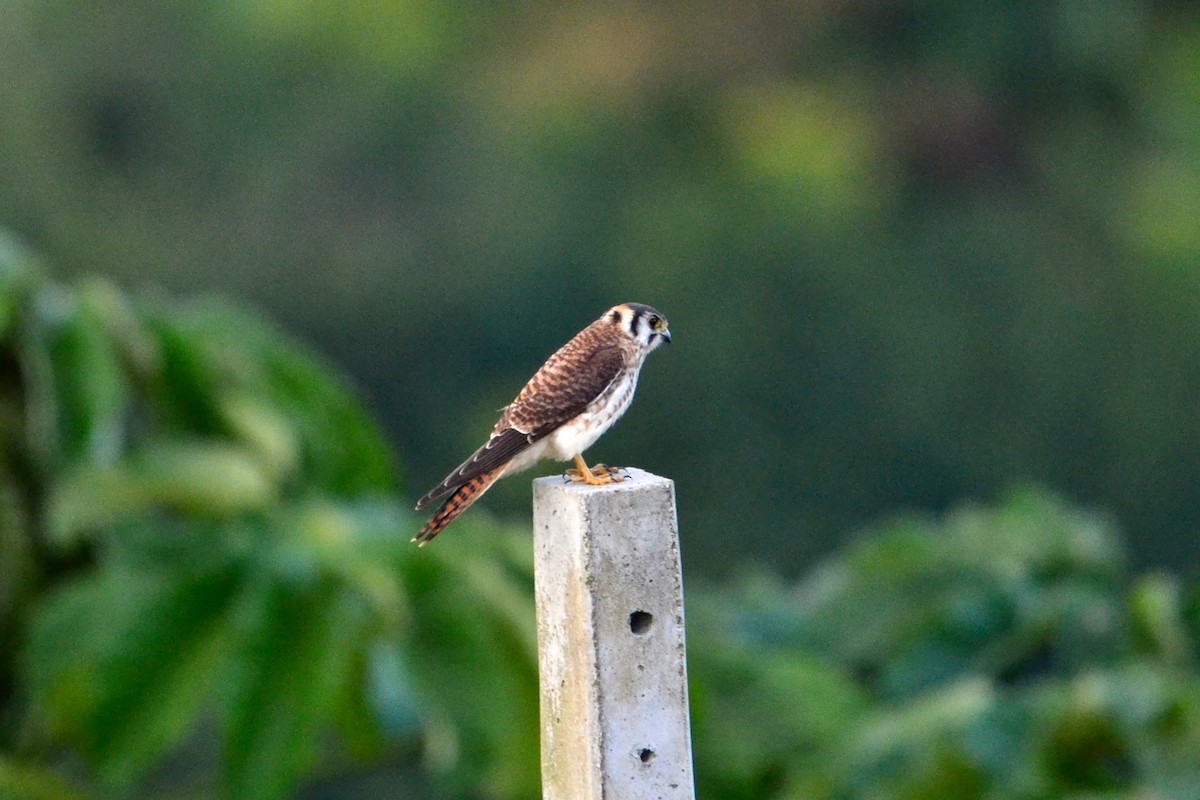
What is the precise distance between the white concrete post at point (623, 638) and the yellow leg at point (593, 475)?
158 millimetres

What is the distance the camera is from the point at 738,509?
20.9 m

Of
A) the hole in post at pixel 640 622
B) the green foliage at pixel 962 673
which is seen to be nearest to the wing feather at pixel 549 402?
the hole in post at pixel 640 622

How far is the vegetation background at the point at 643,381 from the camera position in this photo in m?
7.00

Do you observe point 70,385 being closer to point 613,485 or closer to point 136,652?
point 136,652

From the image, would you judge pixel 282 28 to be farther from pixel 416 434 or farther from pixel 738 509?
pixel 738 509

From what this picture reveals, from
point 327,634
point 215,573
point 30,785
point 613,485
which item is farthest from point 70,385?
point 613,485

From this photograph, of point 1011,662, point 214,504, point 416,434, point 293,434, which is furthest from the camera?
point 416,434

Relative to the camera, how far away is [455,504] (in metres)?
4.76

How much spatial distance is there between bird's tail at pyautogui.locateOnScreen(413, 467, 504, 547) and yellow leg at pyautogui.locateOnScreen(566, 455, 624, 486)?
24cm

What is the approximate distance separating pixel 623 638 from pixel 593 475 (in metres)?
0.51

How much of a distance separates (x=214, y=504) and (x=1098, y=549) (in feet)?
16.4

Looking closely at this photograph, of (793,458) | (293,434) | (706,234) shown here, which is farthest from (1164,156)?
(293,434)

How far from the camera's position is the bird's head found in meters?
5.34

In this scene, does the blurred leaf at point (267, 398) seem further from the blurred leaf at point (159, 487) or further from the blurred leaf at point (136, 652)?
the blurred leaf at point (136, 652)
